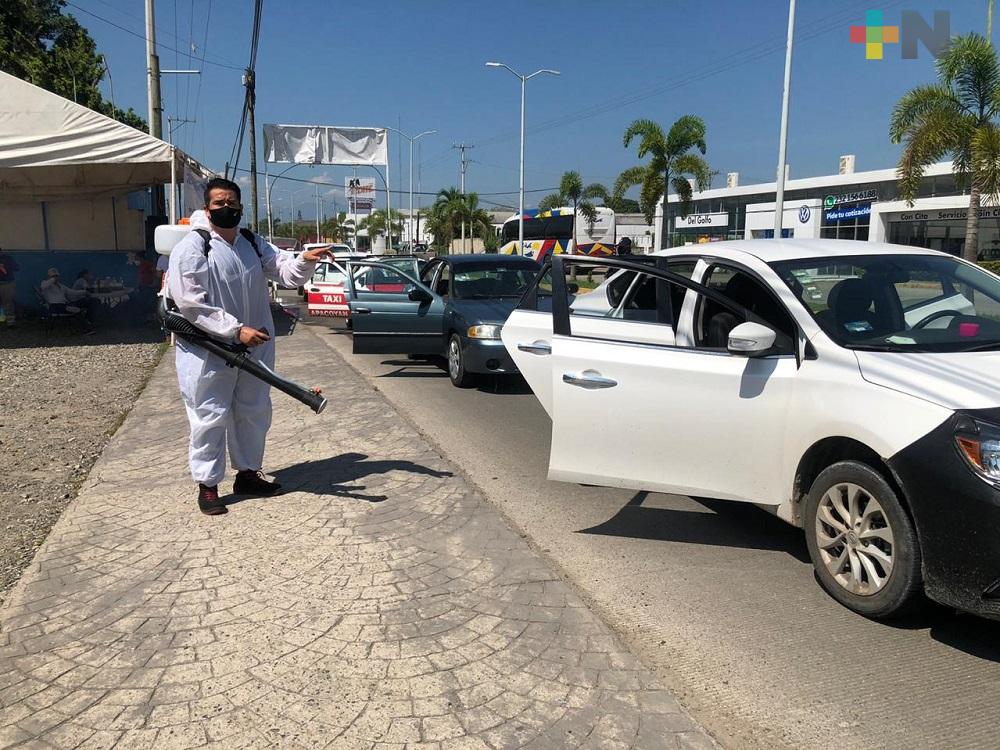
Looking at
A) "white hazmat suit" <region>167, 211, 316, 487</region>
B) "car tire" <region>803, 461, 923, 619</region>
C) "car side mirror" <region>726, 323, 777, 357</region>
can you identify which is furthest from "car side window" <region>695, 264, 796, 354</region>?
"white hazmat suit" <region>167, 211, 316, 487</region>

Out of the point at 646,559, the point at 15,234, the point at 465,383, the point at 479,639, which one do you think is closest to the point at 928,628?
the point at 646,559

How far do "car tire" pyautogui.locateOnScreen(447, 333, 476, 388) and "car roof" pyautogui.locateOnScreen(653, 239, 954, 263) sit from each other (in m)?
4.90

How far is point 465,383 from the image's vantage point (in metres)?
9.81

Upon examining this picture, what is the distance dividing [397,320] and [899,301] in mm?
6991

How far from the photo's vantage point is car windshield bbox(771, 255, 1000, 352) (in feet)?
12.9

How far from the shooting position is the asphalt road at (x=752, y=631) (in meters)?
2.90

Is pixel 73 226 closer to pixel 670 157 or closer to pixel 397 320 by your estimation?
pixel 397 320

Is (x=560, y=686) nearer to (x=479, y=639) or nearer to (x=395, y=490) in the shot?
(x=479, y=639)

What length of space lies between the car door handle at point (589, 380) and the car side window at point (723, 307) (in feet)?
2.22

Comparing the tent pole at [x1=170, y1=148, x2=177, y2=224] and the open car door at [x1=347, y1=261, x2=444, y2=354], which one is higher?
the tent pole at [x1=170, y1=148, x2=177, y2=224]

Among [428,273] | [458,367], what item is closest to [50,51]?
[428,273]

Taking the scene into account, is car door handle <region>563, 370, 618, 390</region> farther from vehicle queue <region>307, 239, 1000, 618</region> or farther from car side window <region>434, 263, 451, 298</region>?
car side window <region>434, 263, 451, 298</region>

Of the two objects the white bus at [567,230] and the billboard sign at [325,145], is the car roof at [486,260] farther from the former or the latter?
the white bus at [567,230]

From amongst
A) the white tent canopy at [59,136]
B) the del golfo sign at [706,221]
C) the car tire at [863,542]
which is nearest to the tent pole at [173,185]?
the white tent canopy at [59,136]
